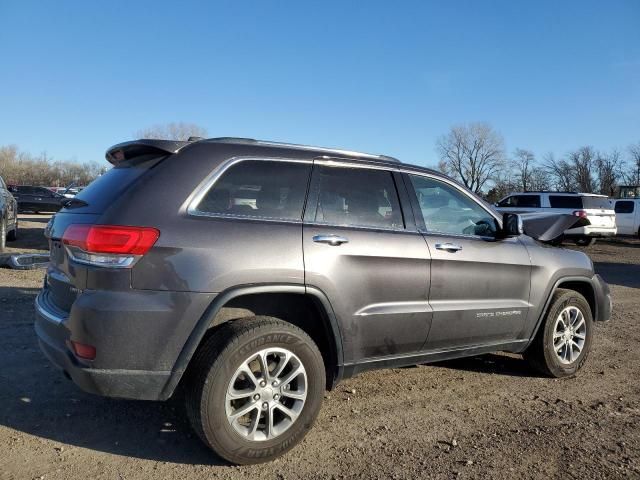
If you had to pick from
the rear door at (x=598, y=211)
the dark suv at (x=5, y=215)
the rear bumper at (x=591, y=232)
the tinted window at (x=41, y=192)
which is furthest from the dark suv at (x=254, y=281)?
the tinted window at (x=41, y=192)

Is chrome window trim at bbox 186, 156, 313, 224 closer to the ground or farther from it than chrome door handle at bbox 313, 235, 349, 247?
farther from it

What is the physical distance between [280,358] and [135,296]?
→ 0.91 metres

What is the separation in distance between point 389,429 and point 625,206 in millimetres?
24099

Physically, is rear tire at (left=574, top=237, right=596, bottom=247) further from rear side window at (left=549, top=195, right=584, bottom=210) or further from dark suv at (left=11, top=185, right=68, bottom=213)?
dark suv at (left=11, top=185, right=68, bottom=213)

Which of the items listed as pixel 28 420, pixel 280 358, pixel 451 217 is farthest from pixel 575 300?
pixel 28 420

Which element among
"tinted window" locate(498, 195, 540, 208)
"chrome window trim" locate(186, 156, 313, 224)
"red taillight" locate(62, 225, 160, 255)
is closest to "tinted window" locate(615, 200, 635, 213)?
"tinted window" locate(498, 195, 540, 208)

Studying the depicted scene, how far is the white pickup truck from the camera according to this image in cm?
2305

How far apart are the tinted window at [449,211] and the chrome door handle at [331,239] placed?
2.83ft

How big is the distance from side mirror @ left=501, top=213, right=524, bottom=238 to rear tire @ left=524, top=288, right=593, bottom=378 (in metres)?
0.87

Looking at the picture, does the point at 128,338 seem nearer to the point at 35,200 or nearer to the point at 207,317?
the point at 207,317

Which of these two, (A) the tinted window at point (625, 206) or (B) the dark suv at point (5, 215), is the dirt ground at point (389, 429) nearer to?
(B) the dark suv at point (5, 215)

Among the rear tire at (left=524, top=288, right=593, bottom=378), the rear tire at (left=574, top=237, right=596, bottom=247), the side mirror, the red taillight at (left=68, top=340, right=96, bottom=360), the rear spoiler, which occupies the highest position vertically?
the rear spoiler

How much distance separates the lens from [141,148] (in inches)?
128

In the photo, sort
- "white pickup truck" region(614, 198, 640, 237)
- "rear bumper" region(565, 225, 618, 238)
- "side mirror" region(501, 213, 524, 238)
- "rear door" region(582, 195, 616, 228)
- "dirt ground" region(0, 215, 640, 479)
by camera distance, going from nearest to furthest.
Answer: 1. "dirt ground" region(0, 215, 640, 479)
2. "side mirror" region(501, 213, 524, 238)
3. "rear bumper" region(565, 225, 618, 238)
4. "rear door" region(582, 195, 616, 228)
5. "white pickup truck" region(614, 198, 640, 237)
